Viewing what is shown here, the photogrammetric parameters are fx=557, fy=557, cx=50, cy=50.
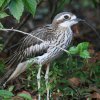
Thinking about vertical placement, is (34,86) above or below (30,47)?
below

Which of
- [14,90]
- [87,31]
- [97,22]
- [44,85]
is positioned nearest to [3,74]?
[14,90]

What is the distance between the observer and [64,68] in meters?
7.82

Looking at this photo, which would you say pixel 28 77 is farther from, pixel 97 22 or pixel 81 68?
pixel 97 22

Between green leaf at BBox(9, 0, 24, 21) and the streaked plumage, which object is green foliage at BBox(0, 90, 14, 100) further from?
the streaked plumage

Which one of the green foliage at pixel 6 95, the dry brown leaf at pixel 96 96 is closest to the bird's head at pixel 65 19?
the dry brown leaf at pixel 96 96

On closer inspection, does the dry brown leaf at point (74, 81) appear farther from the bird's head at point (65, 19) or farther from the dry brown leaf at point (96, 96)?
the bird's head at point (65, 19)

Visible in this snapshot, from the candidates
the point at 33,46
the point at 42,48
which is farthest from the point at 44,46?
the point at 33,46

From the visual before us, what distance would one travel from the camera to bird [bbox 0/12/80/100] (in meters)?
7.27

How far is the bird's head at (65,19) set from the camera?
24.7 ft

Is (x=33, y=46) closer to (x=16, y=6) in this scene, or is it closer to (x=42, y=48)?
(x=42, y=48)

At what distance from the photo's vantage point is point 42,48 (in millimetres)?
7242

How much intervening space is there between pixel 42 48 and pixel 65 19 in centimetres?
59

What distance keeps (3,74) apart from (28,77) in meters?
0.52

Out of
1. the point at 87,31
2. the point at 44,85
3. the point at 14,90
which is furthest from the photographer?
the point at 87,31
